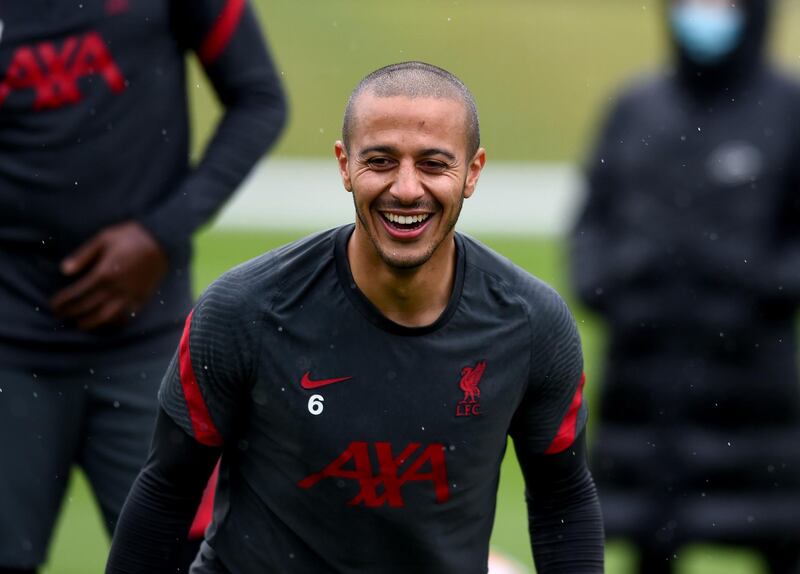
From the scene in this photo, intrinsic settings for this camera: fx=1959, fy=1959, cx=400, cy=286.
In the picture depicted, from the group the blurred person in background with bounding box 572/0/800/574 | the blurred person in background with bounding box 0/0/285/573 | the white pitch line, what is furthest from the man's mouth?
the white pitch line

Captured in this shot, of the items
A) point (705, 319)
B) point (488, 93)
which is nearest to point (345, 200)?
point (488, 93)

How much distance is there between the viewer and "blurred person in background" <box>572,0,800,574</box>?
7641 millimetres

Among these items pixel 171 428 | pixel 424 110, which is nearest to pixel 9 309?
pixel 171 428

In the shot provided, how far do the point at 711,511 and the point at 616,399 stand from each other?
59 cm

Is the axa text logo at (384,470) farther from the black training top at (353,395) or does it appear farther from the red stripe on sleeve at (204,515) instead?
the red stripe on sleeve at (204,515)

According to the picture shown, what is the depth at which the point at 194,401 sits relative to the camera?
165 inches

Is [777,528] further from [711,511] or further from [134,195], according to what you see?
[134,195]

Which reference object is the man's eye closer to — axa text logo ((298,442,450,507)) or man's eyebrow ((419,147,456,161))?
man's eyebrow ((419,147,456,161))

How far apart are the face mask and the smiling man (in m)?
3.92

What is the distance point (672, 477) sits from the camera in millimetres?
7727

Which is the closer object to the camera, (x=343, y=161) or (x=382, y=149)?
(x=382, y=149)

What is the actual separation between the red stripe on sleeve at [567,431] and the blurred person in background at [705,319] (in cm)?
330

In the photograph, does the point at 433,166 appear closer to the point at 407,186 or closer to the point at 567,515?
the point at 407,186

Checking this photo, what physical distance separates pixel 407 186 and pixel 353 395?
1.62ft
